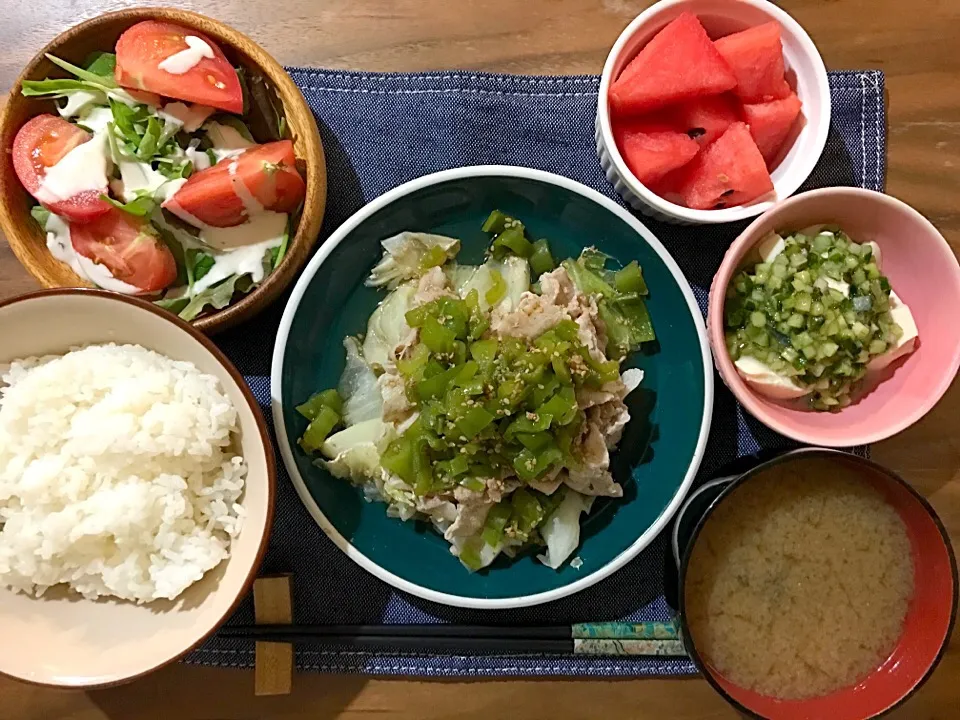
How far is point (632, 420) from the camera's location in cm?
186

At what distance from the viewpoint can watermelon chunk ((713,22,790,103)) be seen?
1725 mm

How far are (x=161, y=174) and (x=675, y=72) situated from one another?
3.67ft

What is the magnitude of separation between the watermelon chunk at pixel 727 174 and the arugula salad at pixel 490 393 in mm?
215

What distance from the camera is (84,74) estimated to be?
164cm

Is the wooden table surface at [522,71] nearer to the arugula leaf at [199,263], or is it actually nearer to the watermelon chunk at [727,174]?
the watermelon chunk at [727,174]

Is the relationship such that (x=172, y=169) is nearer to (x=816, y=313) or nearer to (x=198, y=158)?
(x=198, y=158)

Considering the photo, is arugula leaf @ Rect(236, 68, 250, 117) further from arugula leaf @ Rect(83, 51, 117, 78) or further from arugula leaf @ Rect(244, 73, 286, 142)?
arugula leaf @ Rect(83, 51, 117, 78)

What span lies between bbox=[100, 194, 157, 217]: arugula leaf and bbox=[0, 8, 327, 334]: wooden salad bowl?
179 millimetres

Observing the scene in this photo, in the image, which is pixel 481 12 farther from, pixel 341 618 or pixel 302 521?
pixel 341 618

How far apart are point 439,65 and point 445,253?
51 cm

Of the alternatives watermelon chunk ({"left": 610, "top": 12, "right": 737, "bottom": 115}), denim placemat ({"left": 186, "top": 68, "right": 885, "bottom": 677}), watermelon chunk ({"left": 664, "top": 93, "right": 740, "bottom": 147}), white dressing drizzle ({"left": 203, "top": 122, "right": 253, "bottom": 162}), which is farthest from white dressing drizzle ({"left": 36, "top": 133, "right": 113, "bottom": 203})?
watermelon chunk ({"left": 664, "top": 93, "right": 740, "bottom": 147})

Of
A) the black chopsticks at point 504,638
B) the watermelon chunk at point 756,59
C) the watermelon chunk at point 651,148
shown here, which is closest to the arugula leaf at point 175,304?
the black chopsticks at point 504,638

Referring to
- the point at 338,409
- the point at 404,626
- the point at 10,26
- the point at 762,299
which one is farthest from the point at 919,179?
the point at 10,26

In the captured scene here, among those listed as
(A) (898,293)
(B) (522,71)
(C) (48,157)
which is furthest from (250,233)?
(A) (898,293)
